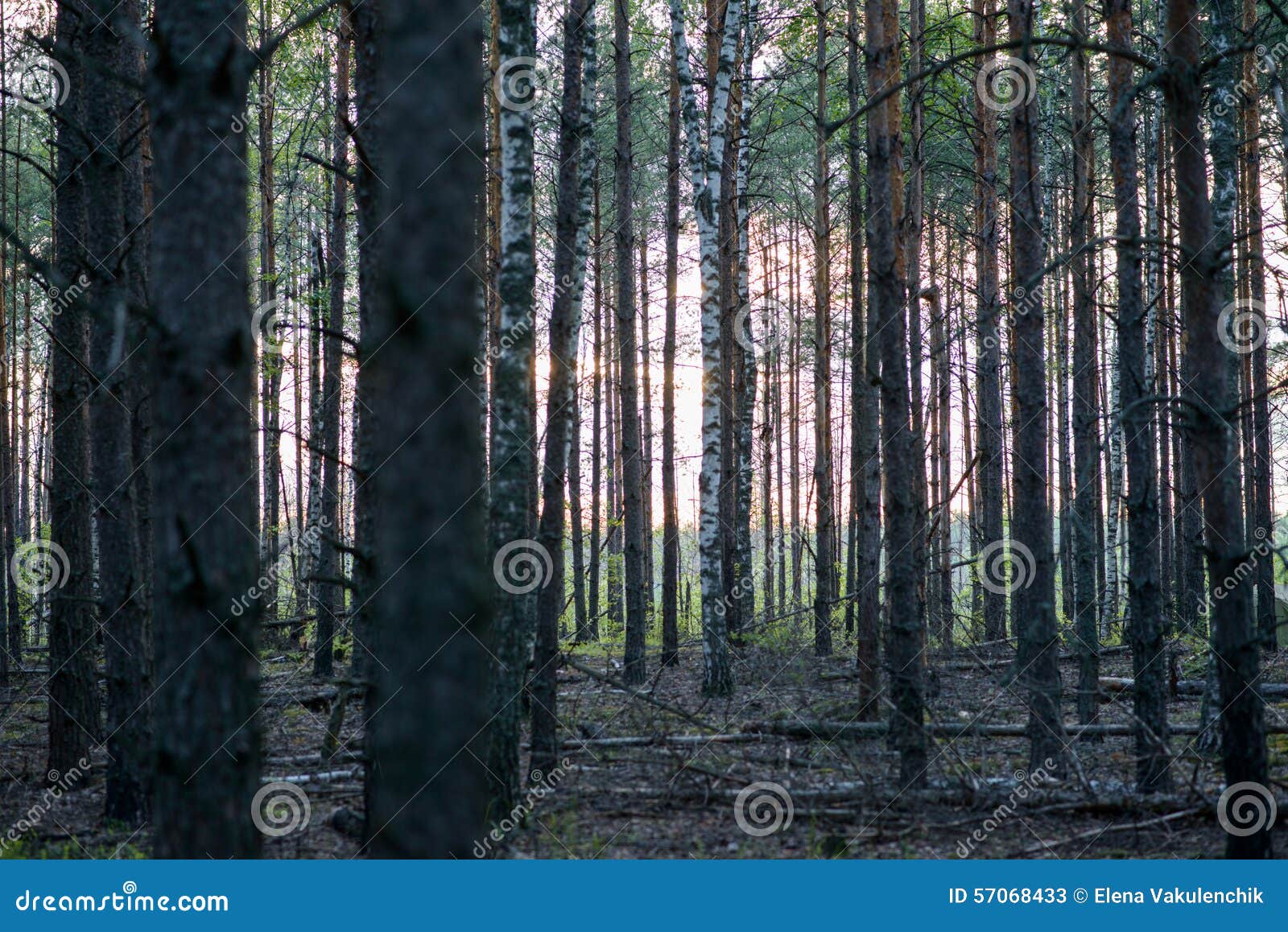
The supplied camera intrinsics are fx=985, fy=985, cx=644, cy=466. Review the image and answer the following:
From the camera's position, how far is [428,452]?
238 centimetres

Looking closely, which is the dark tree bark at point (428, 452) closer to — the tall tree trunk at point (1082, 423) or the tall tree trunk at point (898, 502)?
the tall tree trunk at point (898, 502)

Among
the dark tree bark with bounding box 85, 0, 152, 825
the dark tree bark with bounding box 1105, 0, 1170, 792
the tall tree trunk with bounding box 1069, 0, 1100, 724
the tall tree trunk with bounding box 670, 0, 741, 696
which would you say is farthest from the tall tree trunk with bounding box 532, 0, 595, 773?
the tall tree trunk with bounding box 670, 0, 741, 696

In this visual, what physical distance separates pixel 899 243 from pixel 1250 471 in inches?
364

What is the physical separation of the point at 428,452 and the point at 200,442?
1451 mm

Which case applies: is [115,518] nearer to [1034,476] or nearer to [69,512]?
[69,512]

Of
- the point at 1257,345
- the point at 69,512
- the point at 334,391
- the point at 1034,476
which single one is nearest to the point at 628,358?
the point at 334,391

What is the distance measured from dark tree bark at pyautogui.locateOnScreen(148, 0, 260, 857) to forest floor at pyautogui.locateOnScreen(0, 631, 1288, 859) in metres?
1.12

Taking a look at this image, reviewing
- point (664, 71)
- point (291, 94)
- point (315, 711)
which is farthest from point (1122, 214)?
point (291, 94)

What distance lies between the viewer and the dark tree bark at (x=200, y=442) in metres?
3.39

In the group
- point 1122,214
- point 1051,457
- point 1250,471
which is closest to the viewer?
point 1122,214

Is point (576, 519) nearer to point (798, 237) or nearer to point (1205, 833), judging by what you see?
point (798, 237)

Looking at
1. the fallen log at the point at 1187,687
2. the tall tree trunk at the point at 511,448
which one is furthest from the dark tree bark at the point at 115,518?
the fallen log at the point at 1187,687

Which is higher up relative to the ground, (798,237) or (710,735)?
(798,237)

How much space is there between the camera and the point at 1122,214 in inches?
251
